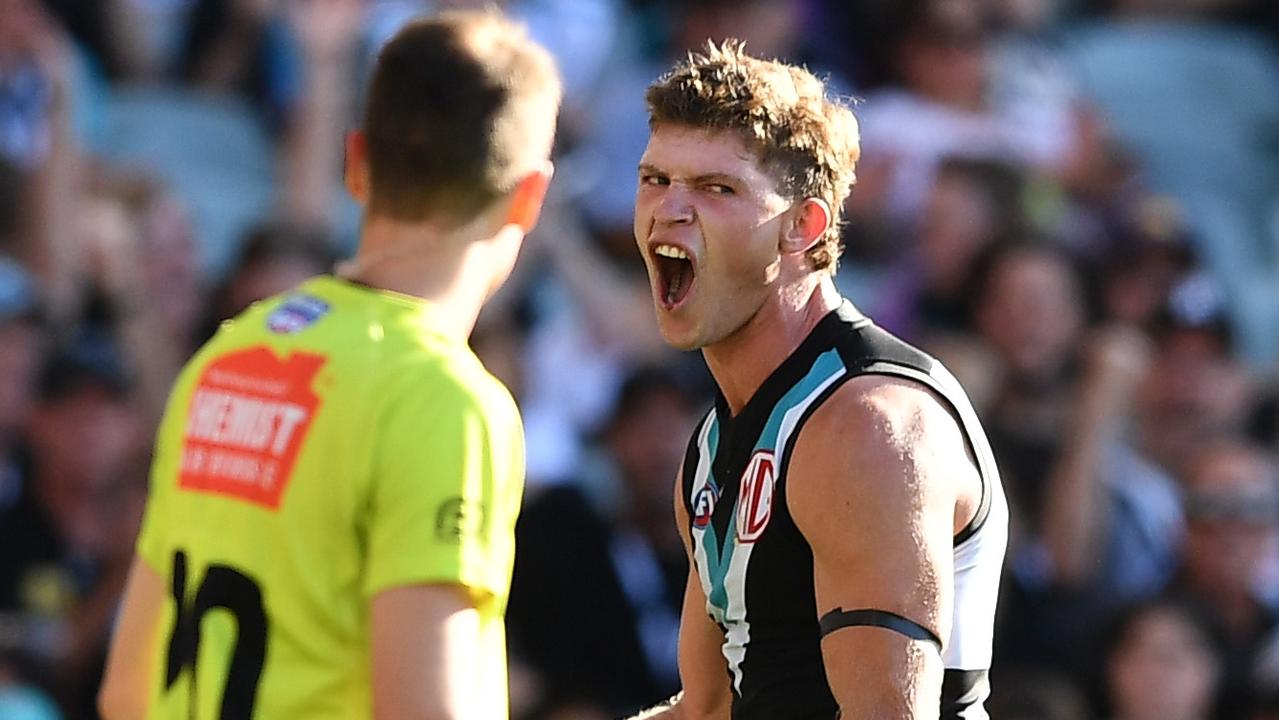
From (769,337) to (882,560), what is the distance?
593 millimetres

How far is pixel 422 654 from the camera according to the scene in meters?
2.77

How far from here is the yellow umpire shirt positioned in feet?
9.30

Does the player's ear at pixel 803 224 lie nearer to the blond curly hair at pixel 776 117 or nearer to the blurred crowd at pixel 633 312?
the blond curly hair at pixel 776 117

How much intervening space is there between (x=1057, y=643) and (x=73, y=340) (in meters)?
4.01

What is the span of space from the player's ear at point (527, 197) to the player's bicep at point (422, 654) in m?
0.69

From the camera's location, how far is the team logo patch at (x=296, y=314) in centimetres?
302

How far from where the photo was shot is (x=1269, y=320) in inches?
381

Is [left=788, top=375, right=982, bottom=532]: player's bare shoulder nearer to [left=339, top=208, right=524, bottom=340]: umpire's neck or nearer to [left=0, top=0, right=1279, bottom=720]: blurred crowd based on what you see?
[left=339, top=208, right=524, bottom=340]: umpire's neck

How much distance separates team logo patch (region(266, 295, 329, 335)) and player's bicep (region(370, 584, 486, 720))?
1.57ft

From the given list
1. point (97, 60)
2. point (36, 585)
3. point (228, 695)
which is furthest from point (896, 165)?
point (228, 695)

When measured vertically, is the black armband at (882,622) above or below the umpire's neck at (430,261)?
below

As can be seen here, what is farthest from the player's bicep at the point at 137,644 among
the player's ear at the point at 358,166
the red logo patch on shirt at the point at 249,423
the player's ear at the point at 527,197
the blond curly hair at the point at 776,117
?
the blond curly hair at the point at 776,117

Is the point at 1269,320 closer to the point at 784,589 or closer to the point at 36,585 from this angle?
the point at 36,585

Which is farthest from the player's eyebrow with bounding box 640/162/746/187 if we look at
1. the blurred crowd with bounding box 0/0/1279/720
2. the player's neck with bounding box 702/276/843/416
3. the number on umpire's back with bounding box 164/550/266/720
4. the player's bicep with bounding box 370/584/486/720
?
the blurred crowd with bounding box 0/0/1279/720
